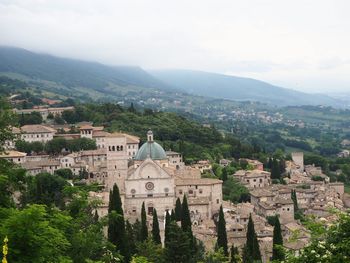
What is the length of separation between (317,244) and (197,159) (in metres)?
72.8

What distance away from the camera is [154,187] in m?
61.0

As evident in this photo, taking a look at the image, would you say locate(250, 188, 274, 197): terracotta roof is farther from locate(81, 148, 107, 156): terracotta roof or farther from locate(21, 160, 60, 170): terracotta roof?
locate(21, 160, 60, 170): terracotta roof

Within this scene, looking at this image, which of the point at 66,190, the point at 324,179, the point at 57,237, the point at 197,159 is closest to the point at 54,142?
the point at 197,159

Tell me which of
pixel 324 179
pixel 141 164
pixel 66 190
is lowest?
pixel 324 179

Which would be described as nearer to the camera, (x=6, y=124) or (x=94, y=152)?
(x=6, y=124)

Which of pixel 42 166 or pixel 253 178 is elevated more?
pixel 42 166

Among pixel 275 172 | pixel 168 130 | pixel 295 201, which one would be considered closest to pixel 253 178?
pixel 275 172

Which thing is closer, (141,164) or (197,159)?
(141,164)

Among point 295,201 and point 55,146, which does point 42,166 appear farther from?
point 295,201

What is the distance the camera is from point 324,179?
92.8m

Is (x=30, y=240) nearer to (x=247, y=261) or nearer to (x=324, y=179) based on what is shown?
(x=247, y=261)

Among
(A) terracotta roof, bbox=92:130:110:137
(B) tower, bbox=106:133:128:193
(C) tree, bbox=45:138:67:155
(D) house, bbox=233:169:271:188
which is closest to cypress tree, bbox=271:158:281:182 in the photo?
(D) house, bbox=233:169:271:188

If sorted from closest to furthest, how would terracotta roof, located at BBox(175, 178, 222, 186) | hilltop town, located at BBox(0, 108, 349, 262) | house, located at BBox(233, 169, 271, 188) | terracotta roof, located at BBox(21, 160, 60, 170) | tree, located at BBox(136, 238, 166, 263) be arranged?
1. tree, located at BBox(136, 238, 166, 263)
2. hilltop town, located at BBox(0, 108, 349, 262)
3. terracotta roof, located at BBox(175, 178, 222, 186)
4. terracotta roof, located at BBox(21, 160, 60, 170)
5. house, located at BBox(233, 169, 271, 188)

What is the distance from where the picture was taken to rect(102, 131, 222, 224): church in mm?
60438
